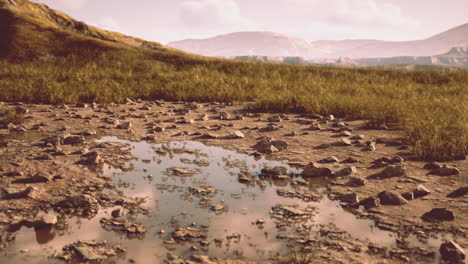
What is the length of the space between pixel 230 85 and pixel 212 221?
8.58m

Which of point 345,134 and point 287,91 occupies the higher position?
point 287,91

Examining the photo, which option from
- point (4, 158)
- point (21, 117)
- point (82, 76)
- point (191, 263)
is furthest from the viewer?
point (82, 76)

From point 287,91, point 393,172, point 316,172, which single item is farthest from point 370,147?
point 287,91

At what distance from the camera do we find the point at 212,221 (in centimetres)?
271

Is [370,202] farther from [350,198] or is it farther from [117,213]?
[117,213]

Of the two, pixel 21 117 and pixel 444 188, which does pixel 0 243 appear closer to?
pixel 444 188

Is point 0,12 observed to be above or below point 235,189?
above

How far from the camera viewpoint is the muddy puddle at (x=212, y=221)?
2307 millimetres

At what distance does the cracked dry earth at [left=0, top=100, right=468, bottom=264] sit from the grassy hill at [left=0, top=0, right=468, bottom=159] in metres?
0.78

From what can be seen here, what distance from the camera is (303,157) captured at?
15.0ft

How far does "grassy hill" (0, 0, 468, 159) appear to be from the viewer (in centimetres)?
626

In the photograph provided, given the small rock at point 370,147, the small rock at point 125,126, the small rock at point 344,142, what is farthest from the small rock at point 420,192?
the small rock at point 125,126

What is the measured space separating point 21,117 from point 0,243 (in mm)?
4538

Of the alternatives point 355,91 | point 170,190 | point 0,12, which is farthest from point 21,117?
point 0,12
